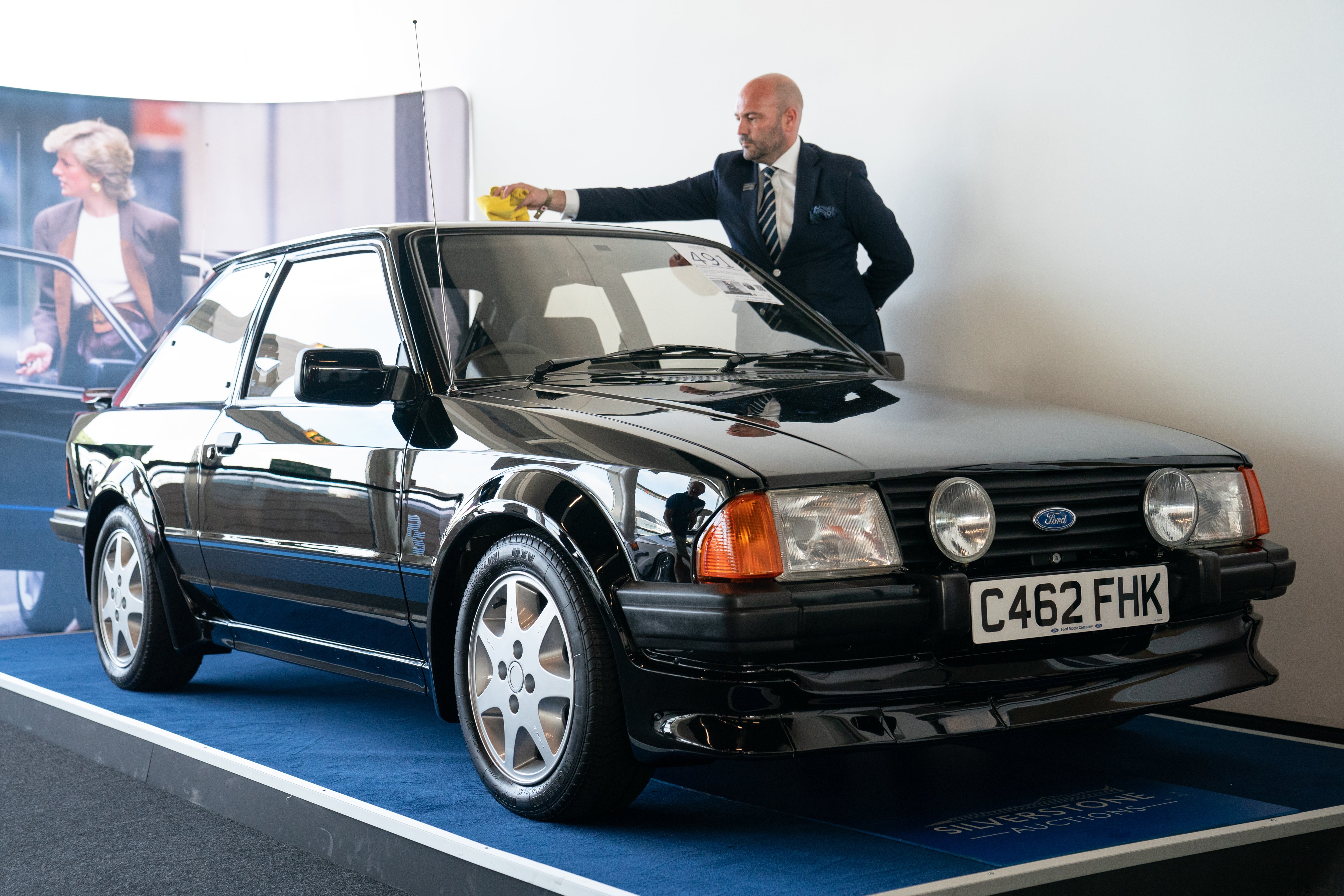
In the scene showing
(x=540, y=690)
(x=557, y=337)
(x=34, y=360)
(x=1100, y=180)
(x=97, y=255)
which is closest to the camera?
(x=540, y=690)

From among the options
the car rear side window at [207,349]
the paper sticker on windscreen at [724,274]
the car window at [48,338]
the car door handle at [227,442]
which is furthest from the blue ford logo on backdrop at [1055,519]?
the car window at [48,338]

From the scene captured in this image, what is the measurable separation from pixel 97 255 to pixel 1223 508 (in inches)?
231

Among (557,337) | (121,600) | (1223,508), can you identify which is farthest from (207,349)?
(1223,508)

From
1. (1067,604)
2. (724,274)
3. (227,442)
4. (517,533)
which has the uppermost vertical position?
(724,274)

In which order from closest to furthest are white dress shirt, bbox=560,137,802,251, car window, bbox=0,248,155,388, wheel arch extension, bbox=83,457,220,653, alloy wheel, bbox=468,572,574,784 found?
1. alloy wheel, bbox=468,572,574,784
2. wheel arch extension, bbox=83,457,220,653
3. white dress shirt, bbox=560,137,802,251
4. car window, bbox=0,248,155,388

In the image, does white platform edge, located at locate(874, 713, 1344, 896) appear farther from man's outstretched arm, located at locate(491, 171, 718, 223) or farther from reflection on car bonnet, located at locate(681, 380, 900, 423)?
man's outstretched arm, located at locate(491, 171, 718, 223)

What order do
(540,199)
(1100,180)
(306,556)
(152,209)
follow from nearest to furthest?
(306,556)
(1100,180)
(540,199)
(152,209)

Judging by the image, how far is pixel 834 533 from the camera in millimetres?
2434

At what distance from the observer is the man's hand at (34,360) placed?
259 inches

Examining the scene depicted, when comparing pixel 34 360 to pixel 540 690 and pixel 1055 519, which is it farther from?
pixel 1055 519

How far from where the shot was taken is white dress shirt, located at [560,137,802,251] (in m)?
5.02

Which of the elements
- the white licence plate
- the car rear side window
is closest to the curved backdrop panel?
the car rear side window

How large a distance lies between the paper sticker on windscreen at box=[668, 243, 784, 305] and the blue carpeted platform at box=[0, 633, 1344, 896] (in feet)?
4.43

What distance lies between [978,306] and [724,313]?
157 centimetres
